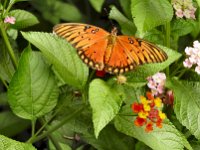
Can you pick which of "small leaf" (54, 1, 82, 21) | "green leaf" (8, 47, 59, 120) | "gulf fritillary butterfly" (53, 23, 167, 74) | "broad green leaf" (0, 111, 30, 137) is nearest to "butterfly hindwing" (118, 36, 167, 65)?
"gulf fritillary butterfly" (53, 23, 167, 74)

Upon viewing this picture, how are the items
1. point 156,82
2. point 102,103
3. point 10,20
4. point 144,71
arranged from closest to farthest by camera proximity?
point 102,103 < point 144,71 < point 156,82 < point 10,20

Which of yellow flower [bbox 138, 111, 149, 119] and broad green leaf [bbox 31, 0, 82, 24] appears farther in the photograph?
broad green leaf [bbox 31, 0, 82, 24]

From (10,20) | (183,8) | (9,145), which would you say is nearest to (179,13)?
(183,8)

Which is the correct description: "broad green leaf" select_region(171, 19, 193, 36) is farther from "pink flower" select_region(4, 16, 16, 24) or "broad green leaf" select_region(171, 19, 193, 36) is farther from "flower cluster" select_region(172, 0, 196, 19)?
"pink flower" select_region(4, 16, 16, 24)

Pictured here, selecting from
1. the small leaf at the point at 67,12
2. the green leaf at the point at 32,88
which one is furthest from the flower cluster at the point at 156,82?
the small leaf at the point at 67,12

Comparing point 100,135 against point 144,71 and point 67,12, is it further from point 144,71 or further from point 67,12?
point 67,12

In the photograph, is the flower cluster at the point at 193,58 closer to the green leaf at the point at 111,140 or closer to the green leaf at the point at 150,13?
the green leaf at the point at 150,13

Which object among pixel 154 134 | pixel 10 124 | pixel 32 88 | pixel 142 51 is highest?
pixel 142 51
